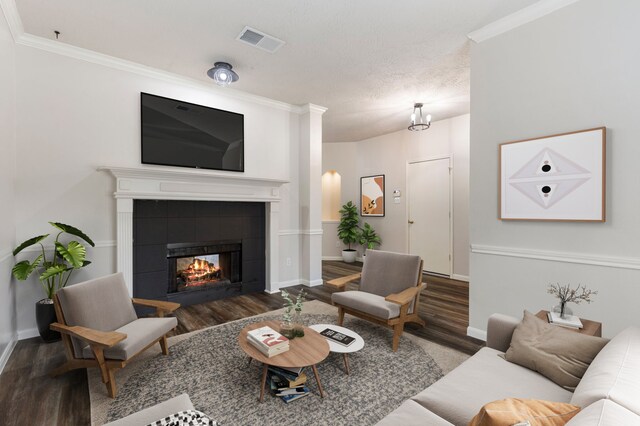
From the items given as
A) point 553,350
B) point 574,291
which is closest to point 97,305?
point 553,350

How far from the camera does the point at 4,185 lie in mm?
2605

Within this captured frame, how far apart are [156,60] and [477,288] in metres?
4.30

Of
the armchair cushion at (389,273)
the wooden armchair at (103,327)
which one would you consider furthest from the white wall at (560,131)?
the wooden armchair at (103,327)

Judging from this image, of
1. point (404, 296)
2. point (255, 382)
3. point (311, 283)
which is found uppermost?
point (404, 296)

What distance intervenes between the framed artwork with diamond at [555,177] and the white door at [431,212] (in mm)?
3094

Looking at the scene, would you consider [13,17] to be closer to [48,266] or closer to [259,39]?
[259,39]

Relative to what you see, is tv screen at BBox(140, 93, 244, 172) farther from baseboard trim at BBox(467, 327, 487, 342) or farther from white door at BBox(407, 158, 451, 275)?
white door at BBox(407, 158, 451, 275)

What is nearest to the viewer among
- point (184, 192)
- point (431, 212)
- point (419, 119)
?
point (184, 192)

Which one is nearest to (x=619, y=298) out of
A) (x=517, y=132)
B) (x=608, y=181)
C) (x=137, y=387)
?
(x=608, y=181)

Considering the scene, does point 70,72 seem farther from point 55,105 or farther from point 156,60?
point 156,60

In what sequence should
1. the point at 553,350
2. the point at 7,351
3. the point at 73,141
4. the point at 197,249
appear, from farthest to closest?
the point at 197,249
the point at 73,141
the point at 7,351
the point at 553,350

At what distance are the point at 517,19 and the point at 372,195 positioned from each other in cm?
476

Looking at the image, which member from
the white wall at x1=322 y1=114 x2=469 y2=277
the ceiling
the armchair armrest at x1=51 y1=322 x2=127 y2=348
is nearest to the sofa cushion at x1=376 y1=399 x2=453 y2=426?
the armchair armrest at x1=51 y1=322 x2=127 y2=348

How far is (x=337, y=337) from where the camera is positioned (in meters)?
2.50
